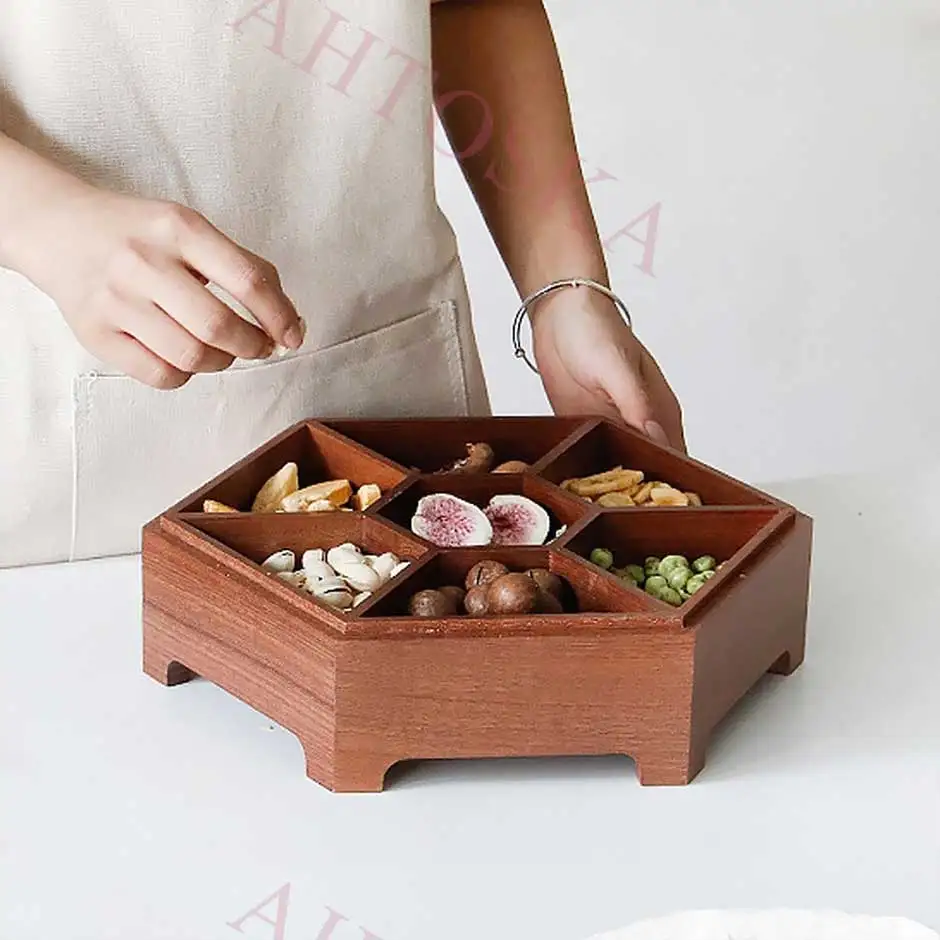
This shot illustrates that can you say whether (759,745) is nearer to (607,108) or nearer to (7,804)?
(7,804)

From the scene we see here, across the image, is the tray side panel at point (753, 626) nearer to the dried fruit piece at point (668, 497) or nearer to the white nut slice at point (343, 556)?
the dried fruit piece at point (668, 497)

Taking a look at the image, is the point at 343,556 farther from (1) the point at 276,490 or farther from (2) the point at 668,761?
(2) the point at 668,761

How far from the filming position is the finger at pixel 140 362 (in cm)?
102

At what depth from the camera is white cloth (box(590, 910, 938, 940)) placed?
901mm

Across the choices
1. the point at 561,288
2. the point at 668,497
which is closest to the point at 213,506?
the point at 668,497

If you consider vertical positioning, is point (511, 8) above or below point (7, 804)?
above

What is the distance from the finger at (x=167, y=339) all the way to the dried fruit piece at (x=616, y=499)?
0.26 meters

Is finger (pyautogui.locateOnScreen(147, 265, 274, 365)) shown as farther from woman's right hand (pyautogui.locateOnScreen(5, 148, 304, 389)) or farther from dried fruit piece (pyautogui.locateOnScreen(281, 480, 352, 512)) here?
dried fruit piece (pyautogui.locateOnScreen(281, 480, 352, 512))

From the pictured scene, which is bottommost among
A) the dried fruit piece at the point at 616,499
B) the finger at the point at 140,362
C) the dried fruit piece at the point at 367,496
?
the dried fruit piece at the point at 367,496

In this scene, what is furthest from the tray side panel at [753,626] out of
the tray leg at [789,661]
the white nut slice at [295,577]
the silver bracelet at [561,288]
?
the silver bracelet at [561,288]

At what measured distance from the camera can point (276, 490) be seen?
1.15m

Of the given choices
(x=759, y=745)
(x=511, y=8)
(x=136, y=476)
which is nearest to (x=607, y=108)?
(x=511, y=8)

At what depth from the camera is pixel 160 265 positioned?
1000mm

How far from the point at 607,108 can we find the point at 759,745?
252 cm
